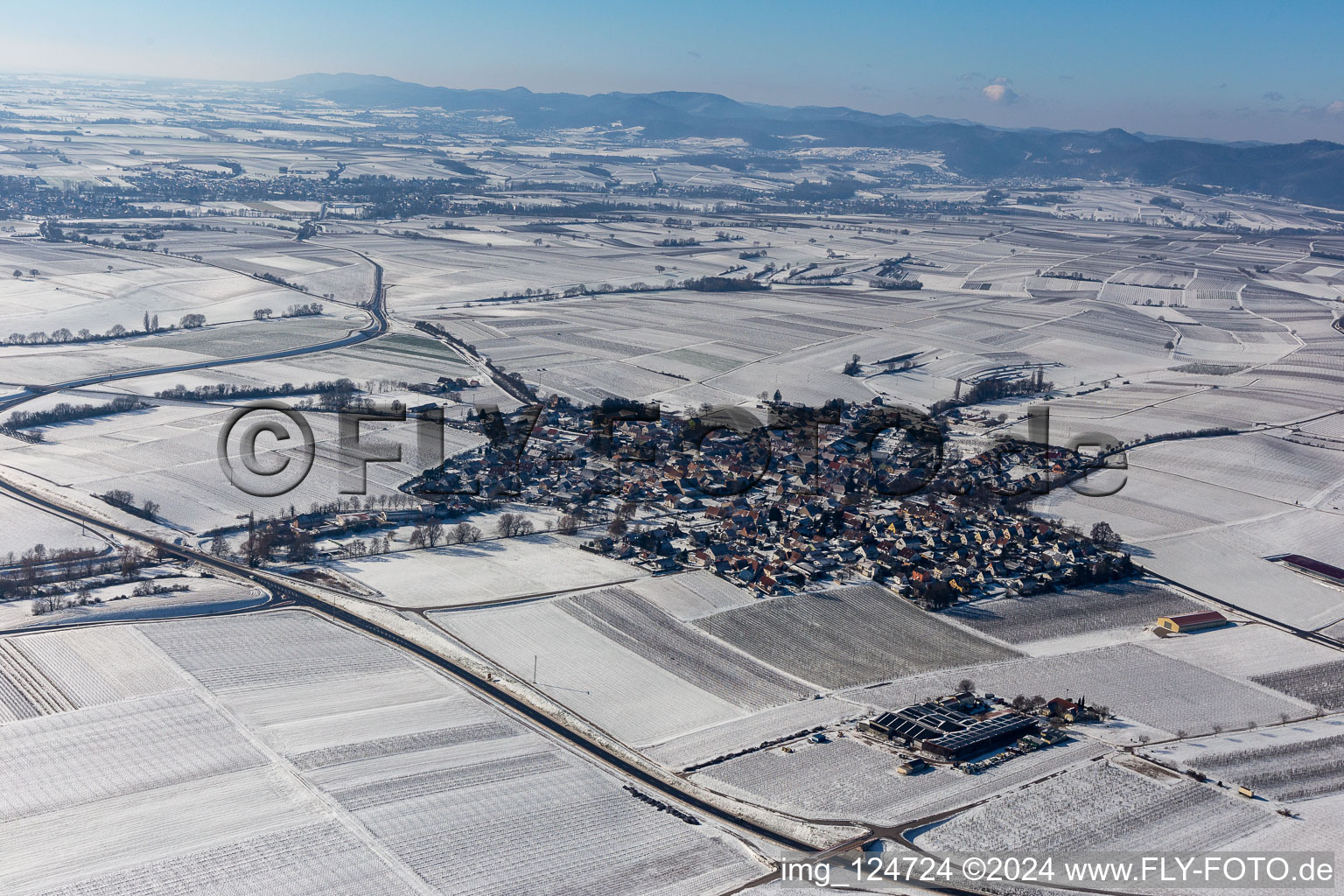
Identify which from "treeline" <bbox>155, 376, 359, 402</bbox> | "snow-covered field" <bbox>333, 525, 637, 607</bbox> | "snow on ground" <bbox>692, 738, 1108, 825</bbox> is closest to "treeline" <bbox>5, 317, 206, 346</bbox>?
"treeline" <bbox>155, 376, 359, 402</bbox>

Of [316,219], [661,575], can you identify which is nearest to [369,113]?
[316,219]

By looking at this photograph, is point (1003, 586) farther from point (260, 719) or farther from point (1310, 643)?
point (260, 719)

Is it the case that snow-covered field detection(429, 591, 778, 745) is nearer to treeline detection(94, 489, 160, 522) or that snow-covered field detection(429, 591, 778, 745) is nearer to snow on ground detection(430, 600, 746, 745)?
snow on ground detection(430, 600, 746, 745)

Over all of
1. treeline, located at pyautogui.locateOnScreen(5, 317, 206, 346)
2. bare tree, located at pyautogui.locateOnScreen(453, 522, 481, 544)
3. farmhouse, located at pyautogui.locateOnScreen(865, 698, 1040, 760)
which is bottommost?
farmhouse, located at pyautogui.locateOnScreen(865, 698, 1040, 760)

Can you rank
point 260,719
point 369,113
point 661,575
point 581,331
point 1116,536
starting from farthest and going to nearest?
point 369,113 < point 581,331 < point 1116,536 < point 661,575 < point 260,719

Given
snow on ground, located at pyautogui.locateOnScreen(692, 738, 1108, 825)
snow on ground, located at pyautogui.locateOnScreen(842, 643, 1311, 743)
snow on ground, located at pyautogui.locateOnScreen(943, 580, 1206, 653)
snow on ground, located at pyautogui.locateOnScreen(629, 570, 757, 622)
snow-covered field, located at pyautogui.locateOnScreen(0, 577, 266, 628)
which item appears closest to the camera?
snow on ground, located at pyautogui.locateOnScreen(692, 738, 1108, 825)
